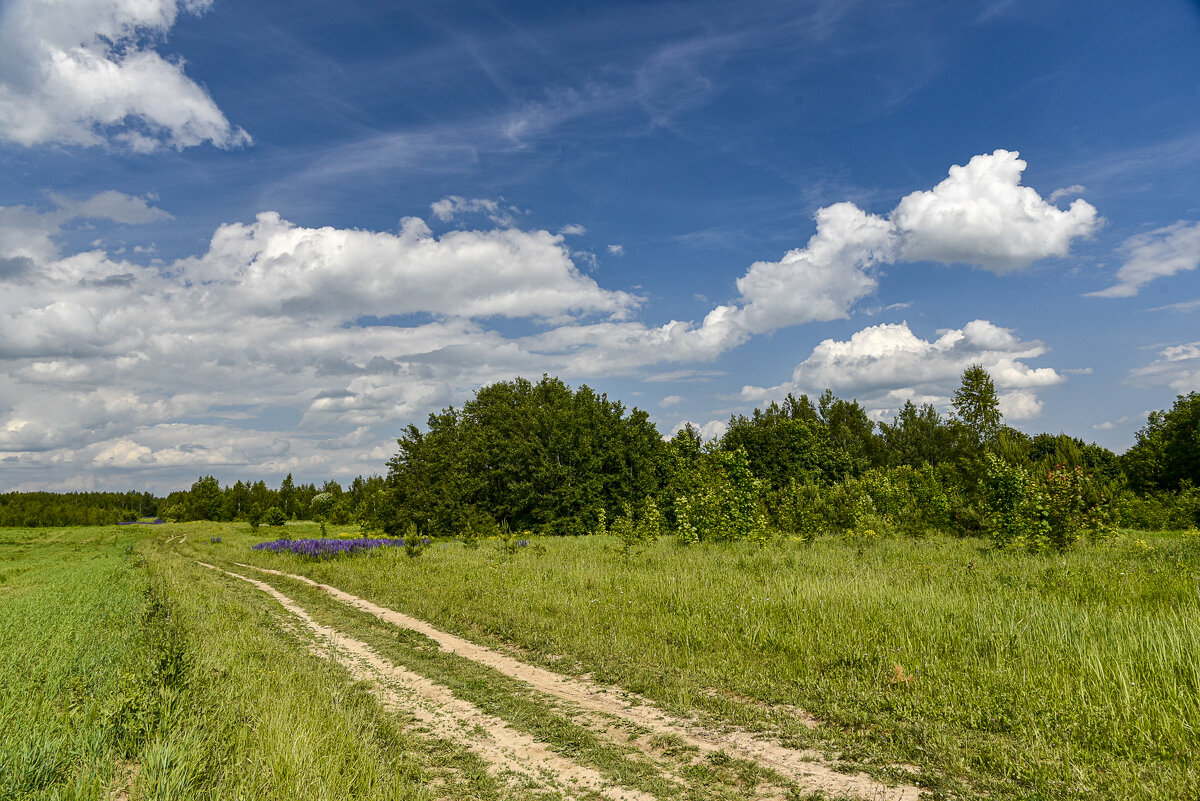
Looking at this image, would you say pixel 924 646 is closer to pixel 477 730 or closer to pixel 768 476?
pixel 477 730

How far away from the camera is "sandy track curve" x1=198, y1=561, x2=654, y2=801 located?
518 centimetres

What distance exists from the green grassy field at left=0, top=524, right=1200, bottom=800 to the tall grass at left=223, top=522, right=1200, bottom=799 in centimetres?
3

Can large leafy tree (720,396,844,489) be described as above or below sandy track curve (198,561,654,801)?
above

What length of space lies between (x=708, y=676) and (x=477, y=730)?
10.2ft

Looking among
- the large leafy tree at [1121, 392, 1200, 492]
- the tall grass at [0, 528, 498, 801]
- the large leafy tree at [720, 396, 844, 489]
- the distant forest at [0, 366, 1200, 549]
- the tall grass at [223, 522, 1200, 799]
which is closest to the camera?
the tall grass at [0, 528, 498, 801]

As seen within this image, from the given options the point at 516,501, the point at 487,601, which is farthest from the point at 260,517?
the point at 487,601

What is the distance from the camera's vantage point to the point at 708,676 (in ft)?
25.7

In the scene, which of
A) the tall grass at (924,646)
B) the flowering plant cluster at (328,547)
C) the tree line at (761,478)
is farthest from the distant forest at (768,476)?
the flowering plant cluster at (328,547)

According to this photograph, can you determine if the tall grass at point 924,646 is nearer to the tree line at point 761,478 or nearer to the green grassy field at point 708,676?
the green grassy field at point 708,676

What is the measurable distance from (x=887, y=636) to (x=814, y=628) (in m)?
1.04

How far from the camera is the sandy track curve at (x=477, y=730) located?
204 inches

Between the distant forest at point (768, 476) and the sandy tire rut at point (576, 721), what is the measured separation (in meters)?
13.0

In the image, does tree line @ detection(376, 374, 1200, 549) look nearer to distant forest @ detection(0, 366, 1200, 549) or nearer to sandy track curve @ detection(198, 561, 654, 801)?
distant forest @ detection(0, 366, 1200, 549)

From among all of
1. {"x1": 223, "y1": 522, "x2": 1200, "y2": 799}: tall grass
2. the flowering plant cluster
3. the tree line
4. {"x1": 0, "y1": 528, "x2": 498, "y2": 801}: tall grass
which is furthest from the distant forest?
{"x1": 0, "y1": 528, "x2": 498, "y2": 801}: tall grass
